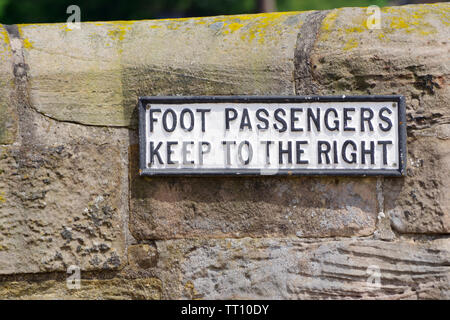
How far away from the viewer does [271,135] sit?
1.56 meters

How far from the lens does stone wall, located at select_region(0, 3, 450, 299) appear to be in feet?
5.06

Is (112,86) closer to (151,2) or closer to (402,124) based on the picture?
(402,124)

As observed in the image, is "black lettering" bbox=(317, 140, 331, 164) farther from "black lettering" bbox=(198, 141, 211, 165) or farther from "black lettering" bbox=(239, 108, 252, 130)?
"black lettering" bbox=(198, 141, 211, 165)

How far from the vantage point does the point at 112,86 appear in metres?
1.59

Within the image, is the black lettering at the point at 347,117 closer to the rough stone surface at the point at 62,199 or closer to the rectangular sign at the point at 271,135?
the rectangular sign at the point at 271,135

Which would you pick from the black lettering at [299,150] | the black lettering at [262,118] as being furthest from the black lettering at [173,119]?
the black lettering at [299,150]

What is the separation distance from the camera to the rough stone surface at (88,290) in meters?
1.59

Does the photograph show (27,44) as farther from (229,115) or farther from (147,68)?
(229,115)

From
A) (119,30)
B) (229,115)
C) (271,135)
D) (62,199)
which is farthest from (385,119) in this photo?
(62,199)

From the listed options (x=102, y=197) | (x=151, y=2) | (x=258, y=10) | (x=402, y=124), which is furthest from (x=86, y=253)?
(x=151, y=2)

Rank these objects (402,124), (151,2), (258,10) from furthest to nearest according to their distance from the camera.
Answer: (151,2)
(258,10)
(402,124)
